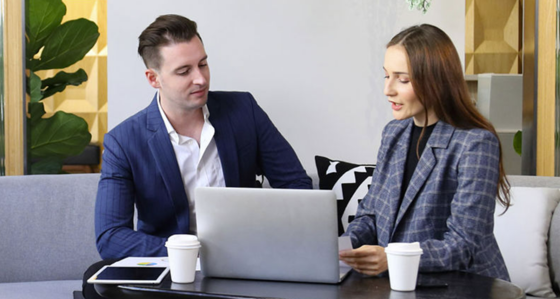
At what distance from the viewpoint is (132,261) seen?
1634 millimetres

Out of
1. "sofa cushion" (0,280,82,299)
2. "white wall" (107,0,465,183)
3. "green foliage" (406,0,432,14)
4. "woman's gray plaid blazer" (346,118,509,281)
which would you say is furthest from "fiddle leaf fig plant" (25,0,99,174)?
"woman's gray plaid blazer" (346,118,509,281)

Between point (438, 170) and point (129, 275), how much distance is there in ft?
2.45

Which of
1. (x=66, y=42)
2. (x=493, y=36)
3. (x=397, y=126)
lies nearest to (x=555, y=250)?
(x=397, y=126)

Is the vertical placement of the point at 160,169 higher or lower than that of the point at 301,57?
lower

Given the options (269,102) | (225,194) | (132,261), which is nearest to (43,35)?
(269,102)

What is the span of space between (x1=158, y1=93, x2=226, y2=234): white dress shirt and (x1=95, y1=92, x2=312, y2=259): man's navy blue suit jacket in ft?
0.10

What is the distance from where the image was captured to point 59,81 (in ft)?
11.1

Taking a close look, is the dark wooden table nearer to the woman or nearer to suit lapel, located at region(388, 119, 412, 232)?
the woman

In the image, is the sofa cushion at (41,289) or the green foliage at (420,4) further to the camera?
the green foliage at (420,4)

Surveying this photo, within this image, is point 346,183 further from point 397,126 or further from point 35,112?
point 35,112

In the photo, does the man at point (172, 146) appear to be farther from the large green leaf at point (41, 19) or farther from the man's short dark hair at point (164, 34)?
the large green leaf at point (41, 19)

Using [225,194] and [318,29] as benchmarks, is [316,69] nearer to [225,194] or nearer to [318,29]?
[318,29]

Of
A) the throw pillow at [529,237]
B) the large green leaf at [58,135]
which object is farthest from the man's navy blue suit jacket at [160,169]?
the large green leaf at [58,135]

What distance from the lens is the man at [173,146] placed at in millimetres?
2188
